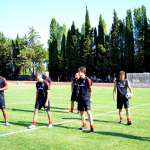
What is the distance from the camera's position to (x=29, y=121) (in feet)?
48.2

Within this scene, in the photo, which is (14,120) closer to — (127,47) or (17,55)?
(127,47)

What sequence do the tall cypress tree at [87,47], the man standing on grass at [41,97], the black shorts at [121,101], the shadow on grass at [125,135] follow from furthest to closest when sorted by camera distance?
1. the tall cypress tree at [87,47]
2. the black shorts at [121,101]
3. the man standing on grass at [41,97]
4. the shadow on grass at [125,135]

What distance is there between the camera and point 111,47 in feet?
248

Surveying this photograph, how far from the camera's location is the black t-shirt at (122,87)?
48.1ft

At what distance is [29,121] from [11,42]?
8879cm

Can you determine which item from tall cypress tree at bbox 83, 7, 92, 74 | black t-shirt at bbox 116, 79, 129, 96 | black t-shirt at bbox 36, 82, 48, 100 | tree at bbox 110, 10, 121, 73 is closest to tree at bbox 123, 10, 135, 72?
tree at bbox 110, 10, 121, 73

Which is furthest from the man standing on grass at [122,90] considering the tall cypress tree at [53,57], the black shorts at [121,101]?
the tall cypress tree at [53,57]

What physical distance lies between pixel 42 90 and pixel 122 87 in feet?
10.4

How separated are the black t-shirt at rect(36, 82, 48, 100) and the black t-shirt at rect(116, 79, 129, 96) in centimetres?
299

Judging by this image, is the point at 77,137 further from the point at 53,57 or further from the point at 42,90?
the point at 53,57

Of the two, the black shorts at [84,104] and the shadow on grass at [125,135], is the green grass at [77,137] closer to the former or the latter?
the shadow on grass at [125,135]

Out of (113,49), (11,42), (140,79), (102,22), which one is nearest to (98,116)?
(140,79)

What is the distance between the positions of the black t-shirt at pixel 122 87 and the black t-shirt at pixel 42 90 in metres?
2.99

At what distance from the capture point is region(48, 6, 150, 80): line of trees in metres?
73.3
